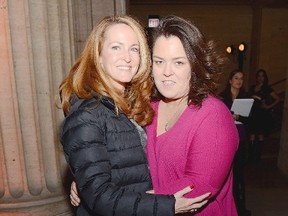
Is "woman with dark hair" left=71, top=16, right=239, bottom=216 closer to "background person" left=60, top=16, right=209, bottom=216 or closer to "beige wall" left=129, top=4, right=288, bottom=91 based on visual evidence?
"background person" left=60, top=16, right=209, bottom=216

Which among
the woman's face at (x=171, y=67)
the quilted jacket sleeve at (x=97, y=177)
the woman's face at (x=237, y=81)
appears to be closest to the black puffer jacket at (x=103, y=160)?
the quilted jacket sleeve at (x=97, y=177)

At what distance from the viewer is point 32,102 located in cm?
263

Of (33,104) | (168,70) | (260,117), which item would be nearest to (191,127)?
(168,70)

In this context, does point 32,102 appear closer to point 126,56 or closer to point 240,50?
point 126,56

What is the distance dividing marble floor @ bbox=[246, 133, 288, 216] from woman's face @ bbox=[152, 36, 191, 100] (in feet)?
9.93

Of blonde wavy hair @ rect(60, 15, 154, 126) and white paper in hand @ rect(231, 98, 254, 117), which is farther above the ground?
blonde wavy hair @ rect(60, 15, 154, 126)

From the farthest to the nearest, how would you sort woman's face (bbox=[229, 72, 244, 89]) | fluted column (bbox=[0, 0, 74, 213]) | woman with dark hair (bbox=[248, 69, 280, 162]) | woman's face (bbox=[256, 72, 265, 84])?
woman's face (bbox=[256, 72, 265, 84]) → woman with dark hair (bbox=[248, 69, 280, 162]) → woman's face (bbox=[229, 72, 244, 89]) → fluted column (bbox=[0, 0, 74, 213])

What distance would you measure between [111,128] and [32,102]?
1.39m

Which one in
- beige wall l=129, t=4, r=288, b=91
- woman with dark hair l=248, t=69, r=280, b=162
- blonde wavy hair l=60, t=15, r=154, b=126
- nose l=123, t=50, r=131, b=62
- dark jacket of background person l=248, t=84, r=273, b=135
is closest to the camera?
blonde wavy hair l=60, t=15, r=154, b=126

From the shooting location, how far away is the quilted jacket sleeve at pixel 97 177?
53.4 inches

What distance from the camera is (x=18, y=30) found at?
2.46 meters

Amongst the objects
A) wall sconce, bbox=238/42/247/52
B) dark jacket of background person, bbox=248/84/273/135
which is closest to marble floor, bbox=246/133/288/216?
dark jacket of background person, bbox=248/84/273/135

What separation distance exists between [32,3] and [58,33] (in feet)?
1.02

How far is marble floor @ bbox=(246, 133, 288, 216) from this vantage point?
4164 millimetres
